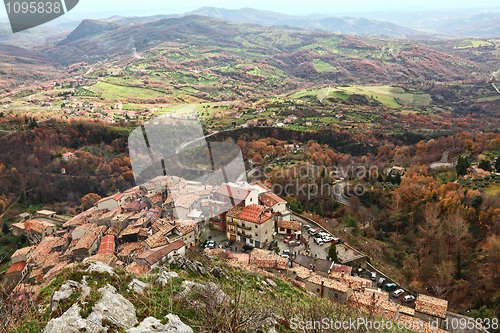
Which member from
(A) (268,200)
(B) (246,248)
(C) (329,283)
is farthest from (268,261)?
(A) (268,200)

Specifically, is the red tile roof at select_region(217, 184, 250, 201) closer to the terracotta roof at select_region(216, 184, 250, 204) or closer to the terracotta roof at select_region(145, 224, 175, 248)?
the terracotta roof at select_region(216, 184, 250, 204)

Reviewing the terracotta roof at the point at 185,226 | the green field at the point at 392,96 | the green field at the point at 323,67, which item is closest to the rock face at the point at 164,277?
the terracotta roof at the point at 185,226

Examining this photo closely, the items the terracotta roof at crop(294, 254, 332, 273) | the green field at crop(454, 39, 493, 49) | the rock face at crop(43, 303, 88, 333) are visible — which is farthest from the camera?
the green field at crop(454, 39, 493, 49)

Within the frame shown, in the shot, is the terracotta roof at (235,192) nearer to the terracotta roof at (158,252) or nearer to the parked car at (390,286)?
the terracotta roof at (158,252)

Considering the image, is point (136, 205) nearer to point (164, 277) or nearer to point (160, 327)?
point (164, 277)

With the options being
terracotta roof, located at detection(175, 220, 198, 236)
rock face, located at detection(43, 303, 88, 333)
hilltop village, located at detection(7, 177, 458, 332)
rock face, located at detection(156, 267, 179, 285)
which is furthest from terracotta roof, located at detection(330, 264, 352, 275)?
rock face, located at detection(43, 303, 88, 333)
